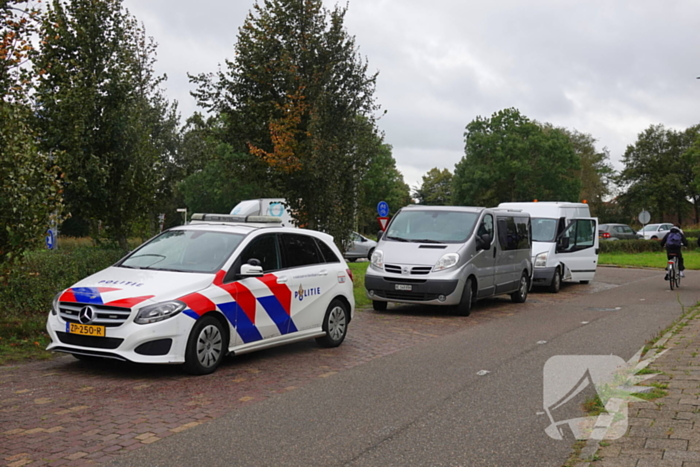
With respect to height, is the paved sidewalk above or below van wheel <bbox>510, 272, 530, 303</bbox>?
below

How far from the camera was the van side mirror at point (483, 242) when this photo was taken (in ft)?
49.9

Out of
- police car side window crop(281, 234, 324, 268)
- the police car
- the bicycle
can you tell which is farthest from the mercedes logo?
the bicycle

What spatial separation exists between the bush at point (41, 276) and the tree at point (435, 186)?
118970 mm

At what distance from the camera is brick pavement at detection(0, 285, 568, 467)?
5496mm

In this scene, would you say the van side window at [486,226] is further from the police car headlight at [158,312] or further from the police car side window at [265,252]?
the police car headlight at [158,312]

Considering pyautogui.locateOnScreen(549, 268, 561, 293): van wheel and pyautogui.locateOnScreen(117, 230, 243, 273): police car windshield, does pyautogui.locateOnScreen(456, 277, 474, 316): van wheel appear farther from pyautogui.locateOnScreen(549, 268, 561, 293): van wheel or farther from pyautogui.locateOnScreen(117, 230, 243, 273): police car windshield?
pyautogui.locateOnScreen(549, 268, 561, 293): van wheel

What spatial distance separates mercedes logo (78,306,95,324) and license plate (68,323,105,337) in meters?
0.05

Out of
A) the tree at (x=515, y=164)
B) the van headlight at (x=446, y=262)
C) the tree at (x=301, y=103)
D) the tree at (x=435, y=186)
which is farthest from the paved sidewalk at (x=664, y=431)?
the tree at (x=435, y=186)

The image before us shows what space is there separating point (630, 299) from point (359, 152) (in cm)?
774

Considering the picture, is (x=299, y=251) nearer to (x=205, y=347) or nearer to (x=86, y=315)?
(x=205, y=347)

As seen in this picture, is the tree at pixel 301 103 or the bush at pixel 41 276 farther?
the tree at pixel 301 103

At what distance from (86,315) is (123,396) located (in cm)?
121

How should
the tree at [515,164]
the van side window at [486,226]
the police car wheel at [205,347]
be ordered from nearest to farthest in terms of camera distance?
the police car wheel at [205,347]
the van side window at [486,226]
the tree at [515,164]

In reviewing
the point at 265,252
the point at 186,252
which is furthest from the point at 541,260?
the point at 186,252
